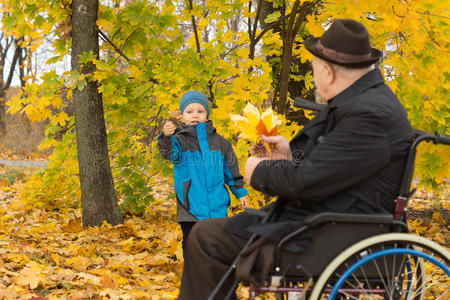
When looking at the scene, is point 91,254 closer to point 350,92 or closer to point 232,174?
point 232,174

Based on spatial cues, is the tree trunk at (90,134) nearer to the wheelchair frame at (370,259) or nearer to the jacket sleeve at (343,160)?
the wheelchair frame at (370,259)

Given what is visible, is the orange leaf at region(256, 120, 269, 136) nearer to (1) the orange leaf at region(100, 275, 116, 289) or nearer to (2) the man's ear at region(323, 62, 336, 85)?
(2) the man's ear at region(323, 62, 336, 85)

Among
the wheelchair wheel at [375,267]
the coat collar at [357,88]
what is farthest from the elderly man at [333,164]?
the wheelchair wheel at [375,267]

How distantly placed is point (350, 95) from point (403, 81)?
5.76ft

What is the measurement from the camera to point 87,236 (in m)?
4.45

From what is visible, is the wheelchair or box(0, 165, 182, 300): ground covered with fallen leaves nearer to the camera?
the wheelchair

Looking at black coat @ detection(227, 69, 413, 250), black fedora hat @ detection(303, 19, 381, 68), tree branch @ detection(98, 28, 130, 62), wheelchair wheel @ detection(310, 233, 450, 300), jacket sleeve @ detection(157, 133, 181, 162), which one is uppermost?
tree branch @ detection(98, 28, 130, 62)

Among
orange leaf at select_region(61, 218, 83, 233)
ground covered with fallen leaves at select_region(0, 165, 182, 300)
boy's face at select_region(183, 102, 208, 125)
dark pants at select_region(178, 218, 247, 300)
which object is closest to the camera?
dark pants at select_region(178, 218, 247, 300)

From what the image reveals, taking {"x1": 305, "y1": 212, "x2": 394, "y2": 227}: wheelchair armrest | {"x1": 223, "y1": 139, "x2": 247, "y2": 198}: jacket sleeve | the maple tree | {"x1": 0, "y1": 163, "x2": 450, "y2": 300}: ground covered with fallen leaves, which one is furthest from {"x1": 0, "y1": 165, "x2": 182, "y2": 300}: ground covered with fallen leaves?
{"x1": 305, "y1": 212, "x2": 394, "y2": 227}: wheelchair armrest

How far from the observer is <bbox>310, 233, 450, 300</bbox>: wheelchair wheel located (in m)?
1.67

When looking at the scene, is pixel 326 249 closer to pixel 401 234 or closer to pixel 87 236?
pixel 401 234

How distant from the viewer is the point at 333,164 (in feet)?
5.57

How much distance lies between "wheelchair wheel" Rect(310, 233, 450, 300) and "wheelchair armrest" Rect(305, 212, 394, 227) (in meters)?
0.06

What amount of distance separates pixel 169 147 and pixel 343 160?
190cm
